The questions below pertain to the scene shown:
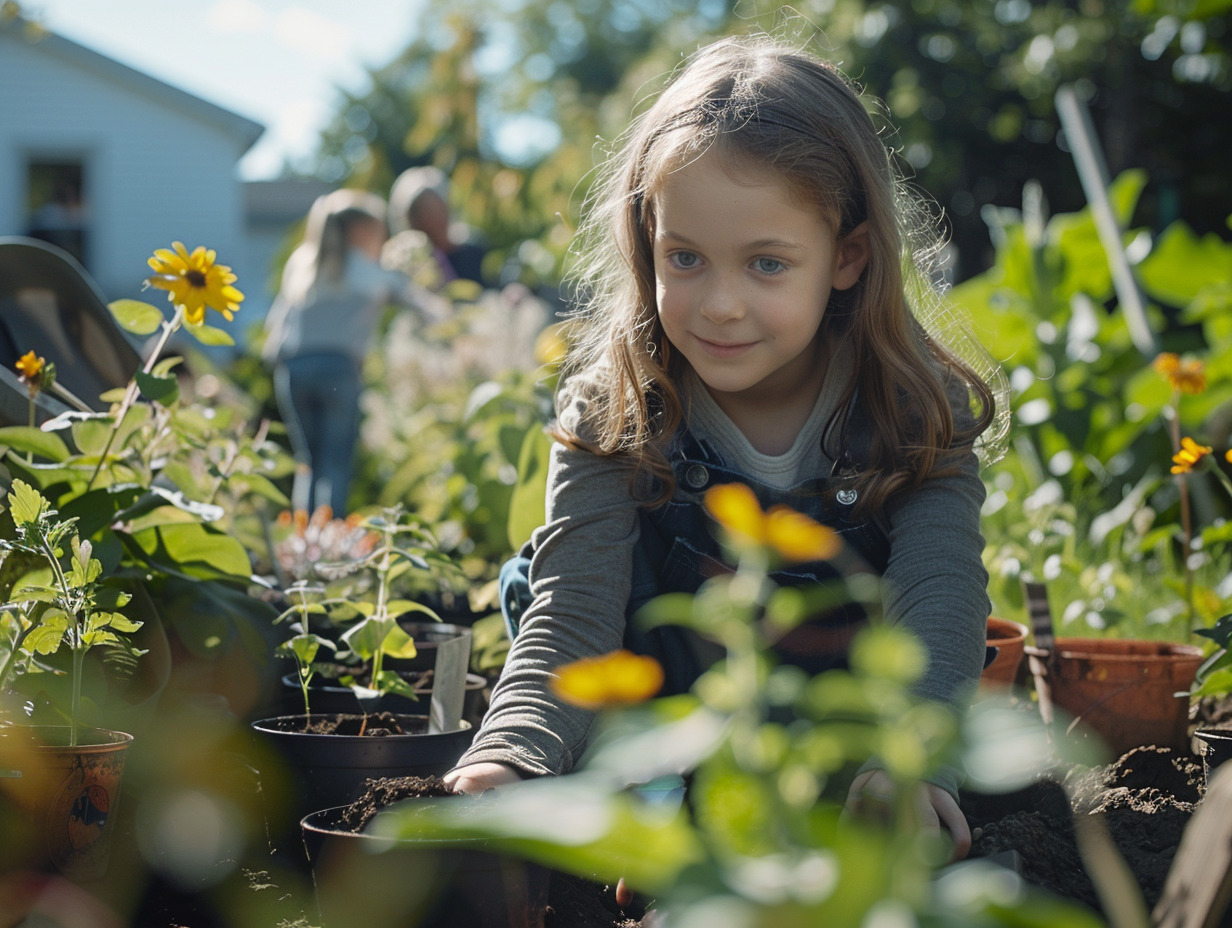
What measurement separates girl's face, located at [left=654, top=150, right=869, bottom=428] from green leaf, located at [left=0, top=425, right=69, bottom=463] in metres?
0.93

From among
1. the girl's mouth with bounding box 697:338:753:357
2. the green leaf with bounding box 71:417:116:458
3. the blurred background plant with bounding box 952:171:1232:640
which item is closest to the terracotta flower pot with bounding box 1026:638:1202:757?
the blurred background plant with bounding box 952:171:1232:640

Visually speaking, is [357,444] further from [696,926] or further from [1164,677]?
[696,926]

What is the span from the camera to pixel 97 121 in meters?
16.7

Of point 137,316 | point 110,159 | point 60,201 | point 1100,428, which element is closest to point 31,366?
point 137,316

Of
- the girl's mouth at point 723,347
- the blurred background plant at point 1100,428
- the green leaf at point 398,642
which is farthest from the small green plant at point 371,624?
the blurred background plant at point 1100,428

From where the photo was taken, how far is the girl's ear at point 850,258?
175 cm

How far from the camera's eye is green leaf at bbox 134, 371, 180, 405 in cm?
168

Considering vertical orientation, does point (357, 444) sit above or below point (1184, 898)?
above

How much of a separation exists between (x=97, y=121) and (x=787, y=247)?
17.6 m

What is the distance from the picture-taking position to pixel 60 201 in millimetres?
16781

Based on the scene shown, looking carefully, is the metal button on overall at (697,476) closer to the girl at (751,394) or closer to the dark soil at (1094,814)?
the girl at (751,394)

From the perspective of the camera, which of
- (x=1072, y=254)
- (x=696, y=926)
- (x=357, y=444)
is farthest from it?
(x=357, y=444)

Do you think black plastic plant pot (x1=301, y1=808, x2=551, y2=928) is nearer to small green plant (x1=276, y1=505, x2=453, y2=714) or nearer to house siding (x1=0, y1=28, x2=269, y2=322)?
small green plant (x1=276, y1=505, x2=453, y2=714)

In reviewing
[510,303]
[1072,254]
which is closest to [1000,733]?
[1072,254]
